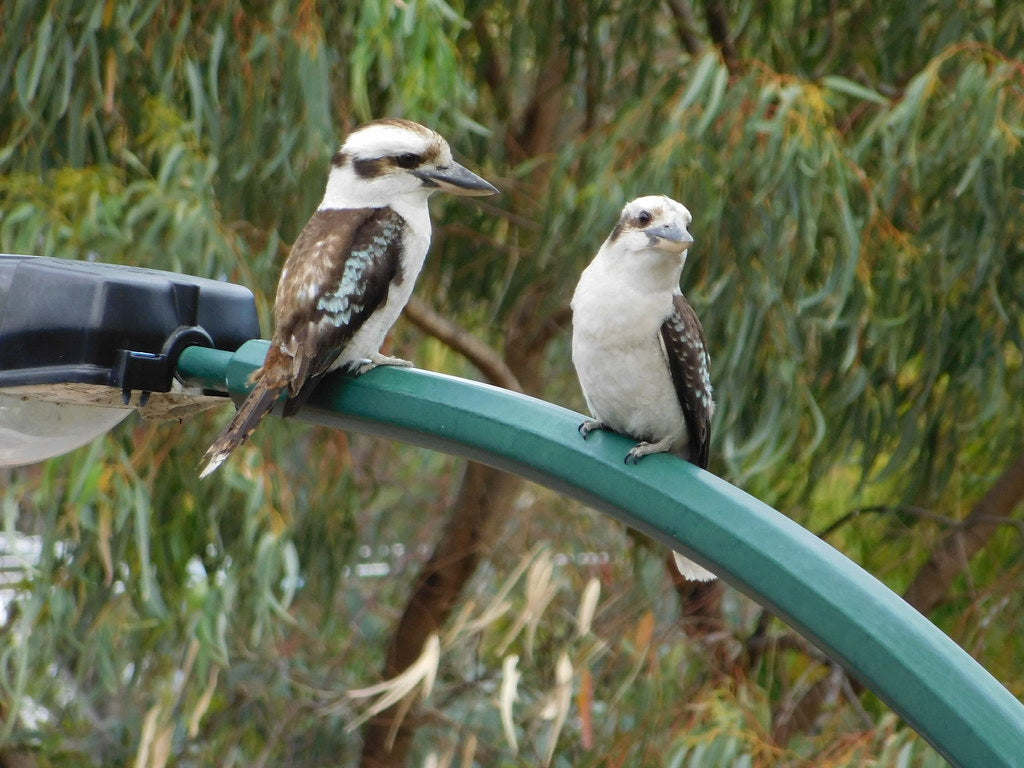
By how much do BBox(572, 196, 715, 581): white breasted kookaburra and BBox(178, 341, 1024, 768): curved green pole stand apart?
0.30 meters

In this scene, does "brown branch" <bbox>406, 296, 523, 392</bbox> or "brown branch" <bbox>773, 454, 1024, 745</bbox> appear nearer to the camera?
"brown branch" <bbox>773, 454, 1024, 745</bbox>

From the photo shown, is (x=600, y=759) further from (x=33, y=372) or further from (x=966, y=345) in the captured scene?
(x=33, y=372)

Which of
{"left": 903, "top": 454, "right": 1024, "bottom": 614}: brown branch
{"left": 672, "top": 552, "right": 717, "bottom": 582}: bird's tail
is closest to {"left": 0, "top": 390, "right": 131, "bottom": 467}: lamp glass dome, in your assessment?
{"left": 672, "top": 552, "right": 717, "bottom": 582}: bird's tail

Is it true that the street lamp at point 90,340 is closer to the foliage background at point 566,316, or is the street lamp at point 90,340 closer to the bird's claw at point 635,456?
the bird's claw at point 635,456

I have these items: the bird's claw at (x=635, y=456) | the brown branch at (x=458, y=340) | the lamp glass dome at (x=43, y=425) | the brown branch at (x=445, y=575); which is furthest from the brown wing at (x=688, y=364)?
the brown branch at (x=445, y=575)

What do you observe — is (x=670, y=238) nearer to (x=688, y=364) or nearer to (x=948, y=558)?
(x=688, y=364)

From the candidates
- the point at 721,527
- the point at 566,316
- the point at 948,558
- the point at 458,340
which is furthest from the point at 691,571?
the point at 566,316

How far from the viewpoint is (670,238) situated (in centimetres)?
167

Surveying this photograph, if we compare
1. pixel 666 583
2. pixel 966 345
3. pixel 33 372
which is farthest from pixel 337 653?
pixel 33 372

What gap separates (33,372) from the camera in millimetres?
1455

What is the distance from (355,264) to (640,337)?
1.41ft

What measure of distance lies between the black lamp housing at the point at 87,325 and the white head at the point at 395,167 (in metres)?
0.61

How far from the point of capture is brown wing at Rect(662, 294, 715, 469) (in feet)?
5.93

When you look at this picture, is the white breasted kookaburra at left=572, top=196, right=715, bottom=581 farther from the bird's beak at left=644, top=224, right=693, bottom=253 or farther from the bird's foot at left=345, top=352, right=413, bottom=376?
the bird's foot at left=345, top=352, right=413, bottom=376
